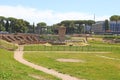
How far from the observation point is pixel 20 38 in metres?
130

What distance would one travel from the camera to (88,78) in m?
35.2

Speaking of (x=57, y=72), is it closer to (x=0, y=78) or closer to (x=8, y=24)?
(x=0, y=78)

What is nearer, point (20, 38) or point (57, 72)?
point (57, 72)

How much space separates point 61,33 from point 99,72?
288 ft

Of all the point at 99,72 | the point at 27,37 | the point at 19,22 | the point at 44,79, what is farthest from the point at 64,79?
the point at 19,22

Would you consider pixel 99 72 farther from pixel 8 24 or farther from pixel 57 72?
pixel 8 24

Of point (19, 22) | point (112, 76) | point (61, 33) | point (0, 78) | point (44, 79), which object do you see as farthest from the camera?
point (19, 22)

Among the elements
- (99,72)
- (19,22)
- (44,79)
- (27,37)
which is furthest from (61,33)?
(44,79)

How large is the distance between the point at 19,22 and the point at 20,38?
4507 centimetres

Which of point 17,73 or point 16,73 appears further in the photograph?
point 17,73

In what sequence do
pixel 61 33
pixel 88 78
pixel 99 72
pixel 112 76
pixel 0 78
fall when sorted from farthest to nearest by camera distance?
pixel 61 33 → pixel 99 72 → pixel 112 76 → pixel 88 78 → pixel 0 78

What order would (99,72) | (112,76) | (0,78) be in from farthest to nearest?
(99,72) → (112,76) → (0,78)

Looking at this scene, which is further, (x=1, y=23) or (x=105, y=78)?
(x=1, y=23)

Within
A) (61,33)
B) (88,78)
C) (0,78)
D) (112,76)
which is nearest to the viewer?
(0,78)
